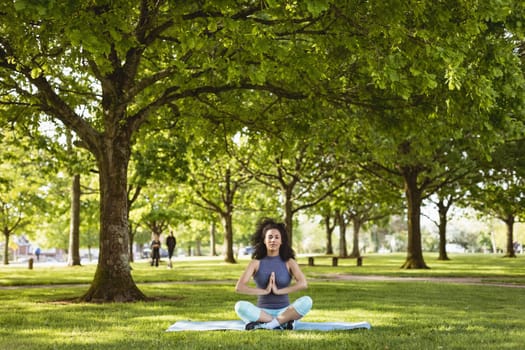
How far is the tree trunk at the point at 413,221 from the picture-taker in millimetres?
31641

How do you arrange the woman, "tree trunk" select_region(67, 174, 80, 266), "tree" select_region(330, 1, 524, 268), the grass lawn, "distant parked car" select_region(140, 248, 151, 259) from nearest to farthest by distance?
the grass lawn → the woman → "tree" select_region(330, 1, 524, 268) → "tree trunk" select_region(67, 174, 80, 266) → "distant parked car" select_region(140, 248, 151, 259)

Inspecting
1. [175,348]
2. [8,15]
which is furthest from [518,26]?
[8,15]

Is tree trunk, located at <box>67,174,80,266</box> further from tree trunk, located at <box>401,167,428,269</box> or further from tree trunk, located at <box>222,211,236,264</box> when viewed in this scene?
tree trunk, located at <box>401,167,428,269</box>

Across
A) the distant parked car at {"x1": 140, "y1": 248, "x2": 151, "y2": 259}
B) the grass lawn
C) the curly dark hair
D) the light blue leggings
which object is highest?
the curly dark hair

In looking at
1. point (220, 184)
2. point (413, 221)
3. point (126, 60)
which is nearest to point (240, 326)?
point (126, 60)

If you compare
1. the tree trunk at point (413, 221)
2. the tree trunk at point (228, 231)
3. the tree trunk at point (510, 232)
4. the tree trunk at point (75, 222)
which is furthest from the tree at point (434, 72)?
the tree trunk at point (510, 232)

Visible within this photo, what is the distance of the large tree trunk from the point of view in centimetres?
1407

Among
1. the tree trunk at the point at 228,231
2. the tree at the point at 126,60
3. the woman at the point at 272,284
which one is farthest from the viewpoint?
the tree trunk at the point at 228,231

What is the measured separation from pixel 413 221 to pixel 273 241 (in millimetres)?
24907

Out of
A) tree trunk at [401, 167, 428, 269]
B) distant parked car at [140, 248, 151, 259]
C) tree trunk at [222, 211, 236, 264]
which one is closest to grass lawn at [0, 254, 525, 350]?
tree trunk at [401, 167, 428, 269]

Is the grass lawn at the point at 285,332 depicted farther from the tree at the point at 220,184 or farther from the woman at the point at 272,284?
the tree at the point at 220,184

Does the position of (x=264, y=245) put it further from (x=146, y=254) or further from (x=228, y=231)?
(x=146, y=254)

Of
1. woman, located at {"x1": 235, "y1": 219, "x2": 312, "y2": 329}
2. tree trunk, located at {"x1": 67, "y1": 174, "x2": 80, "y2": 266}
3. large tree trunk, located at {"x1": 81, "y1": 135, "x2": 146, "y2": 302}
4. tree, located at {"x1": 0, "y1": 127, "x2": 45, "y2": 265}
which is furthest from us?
tree, located at {"x1": 0, "y1": 127, "x2": 45, "y2": 265}

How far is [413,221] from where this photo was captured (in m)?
31.7
